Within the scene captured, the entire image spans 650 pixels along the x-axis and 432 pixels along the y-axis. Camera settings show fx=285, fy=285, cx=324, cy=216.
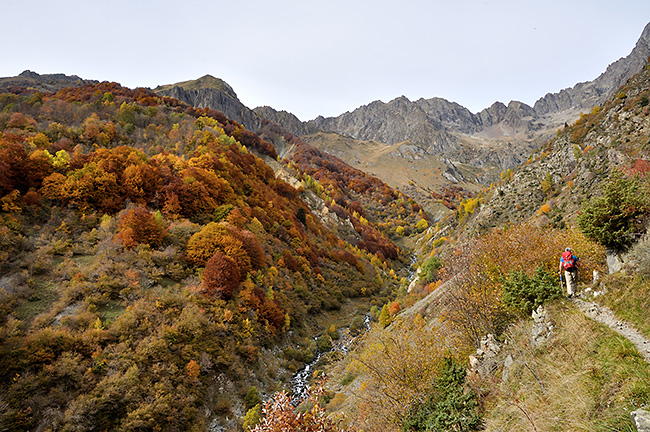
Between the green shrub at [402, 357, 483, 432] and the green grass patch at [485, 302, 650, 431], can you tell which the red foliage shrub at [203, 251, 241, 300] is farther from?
the green grass patch at [485, 302, 650, 431]

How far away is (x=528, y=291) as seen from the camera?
9.80 meters

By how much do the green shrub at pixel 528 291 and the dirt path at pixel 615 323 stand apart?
683 mm

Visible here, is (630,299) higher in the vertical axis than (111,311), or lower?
higher

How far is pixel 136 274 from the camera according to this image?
19328mm

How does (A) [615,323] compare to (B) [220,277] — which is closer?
(A) [615,323]

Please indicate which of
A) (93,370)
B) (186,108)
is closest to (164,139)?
(186,108)

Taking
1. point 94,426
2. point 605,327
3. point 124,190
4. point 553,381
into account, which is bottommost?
point 94,426

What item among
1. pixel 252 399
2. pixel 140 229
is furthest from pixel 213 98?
pixel 252 399

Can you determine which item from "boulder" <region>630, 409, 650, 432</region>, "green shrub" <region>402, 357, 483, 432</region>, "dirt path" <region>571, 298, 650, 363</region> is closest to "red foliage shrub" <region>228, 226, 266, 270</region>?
"green shrub" <region>402, 357, 483, 432</region>

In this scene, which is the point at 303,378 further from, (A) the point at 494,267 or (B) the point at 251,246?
(A) the point at 494,267

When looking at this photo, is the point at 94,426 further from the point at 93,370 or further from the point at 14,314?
the point at 14,314

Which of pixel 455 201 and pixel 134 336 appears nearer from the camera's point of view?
pixel 134 336

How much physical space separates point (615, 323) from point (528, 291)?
2600 mm

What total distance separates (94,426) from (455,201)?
11848 centimetres
